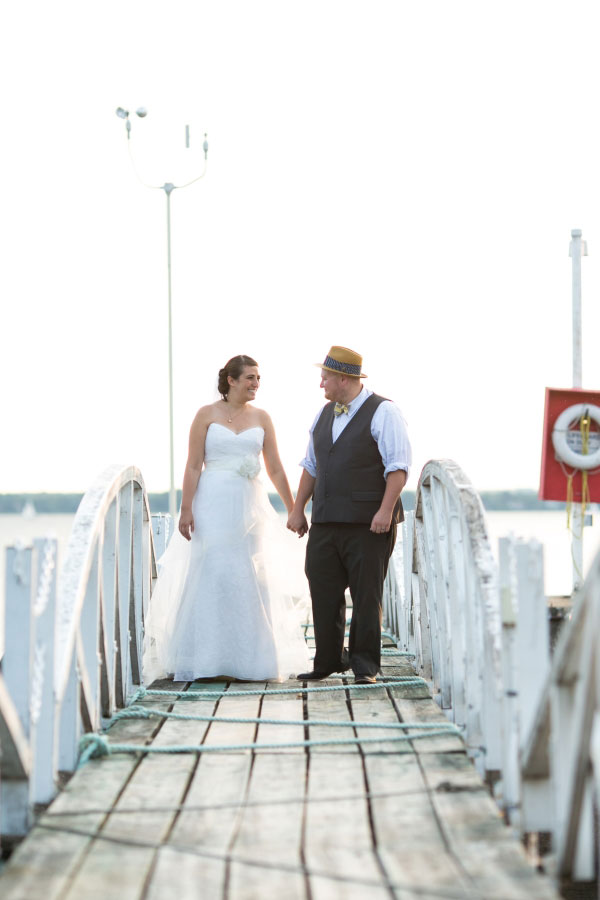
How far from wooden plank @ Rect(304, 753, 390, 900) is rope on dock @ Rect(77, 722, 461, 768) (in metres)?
0.18

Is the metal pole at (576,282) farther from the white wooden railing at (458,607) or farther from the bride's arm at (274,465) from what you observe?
the bride's arm at (274,465)

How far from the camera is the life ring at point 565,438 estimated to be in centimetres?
470

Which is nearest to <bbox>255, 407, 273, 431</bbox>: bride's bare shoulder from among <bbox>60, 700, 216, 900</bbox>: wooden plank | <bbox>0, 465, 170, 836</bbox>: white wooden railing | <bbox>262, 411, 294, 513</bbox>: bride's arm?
<bbox>262, 411, 294, 513</bbox>: bride's arm

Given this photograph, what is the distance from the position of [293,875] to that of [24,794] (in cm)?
102

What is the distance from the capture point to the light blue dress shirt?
228 inches

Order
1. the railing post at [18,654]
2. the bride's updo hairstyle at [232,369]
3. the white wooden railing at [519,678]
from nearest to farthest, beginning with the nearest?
1. the white wooden railing at [519,678]
2. the railing post at [18,654]
3. the bride's updo hairstyle at [232,369]

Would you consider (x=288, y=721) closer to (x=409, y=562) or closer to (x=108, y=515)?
(x=108, y=515)

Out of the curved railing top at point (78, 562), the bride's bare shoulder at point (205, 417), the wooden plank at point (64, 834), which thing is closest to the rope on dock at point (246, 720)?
the wooden plank at point (64, 834)

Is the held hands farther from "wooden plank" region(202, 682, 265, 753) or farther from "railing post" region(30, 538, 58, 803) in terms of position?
"railing post" region(30, 538, 58, 803)

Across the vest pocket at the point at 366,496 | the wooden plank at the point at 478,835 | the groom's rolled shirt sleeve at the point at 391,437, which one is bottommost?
the wooden plank at the point at 478,835

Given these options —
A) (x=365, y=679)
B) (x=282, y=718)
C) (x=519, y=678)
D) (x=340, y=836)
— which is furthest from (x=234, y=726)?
(x=519, y=678)

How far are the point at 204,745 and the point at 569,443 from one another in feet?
6.20

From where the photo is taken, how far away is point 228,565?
628 cm

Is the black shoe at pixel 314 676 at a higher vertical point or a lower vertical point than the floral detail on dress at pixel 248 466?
lower
